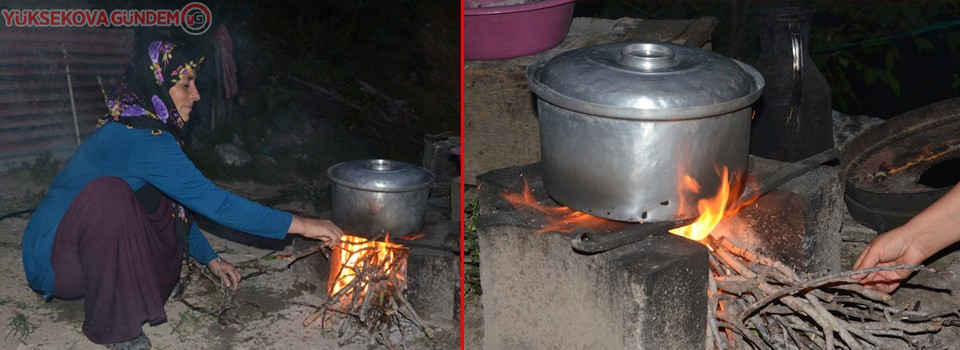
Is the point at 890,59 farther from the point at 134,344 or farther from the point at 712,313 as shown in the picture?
the point at 134,344

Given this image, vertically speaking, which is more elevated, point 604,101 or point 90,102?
point 604,101

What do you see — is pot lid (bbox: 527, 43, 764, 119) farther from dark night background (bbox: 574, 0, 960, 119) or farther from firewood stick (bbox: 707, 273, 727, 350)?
dark night background (bbox: 574, 0, 960, 119)

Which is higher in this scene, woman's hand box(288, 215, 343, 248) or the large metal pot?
the large metal pot

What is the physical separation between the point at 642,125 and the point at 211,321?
2677 mm

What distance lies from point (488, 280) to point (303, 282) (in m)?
1.78

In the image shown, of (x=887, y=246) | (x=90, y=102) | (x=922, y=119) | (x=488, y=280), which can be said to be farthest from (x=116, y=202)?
(x=90, y=102)

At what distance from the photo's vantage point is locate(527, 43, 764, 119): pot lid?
8.62 ft

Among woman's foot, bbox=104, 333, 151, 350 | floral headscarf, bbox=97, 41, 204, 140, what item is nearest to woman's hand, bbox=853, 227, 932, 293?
floral headscarf, bbox=97, 41, 204, 140

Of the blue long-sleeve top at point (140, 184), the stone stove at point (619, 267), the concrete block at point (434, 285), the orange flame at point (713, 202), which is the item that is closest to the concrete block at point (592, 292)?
the stone stove at point (619, 267)

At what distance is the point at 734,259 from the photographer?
3.13m

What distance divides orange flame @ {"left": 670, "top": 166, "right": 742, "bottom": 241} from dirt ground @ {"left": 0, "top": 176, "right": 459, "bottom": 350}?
4.80 feet

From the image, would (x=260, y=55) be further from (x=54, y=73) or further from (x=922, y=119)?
(x=922, y=119)

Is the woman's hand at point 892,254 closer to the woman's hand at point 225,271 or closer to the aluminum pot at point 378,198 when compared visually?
the aluminum pot at point 378,198

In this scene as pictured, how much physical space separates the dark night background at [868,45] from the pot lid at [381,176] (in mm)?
3119
